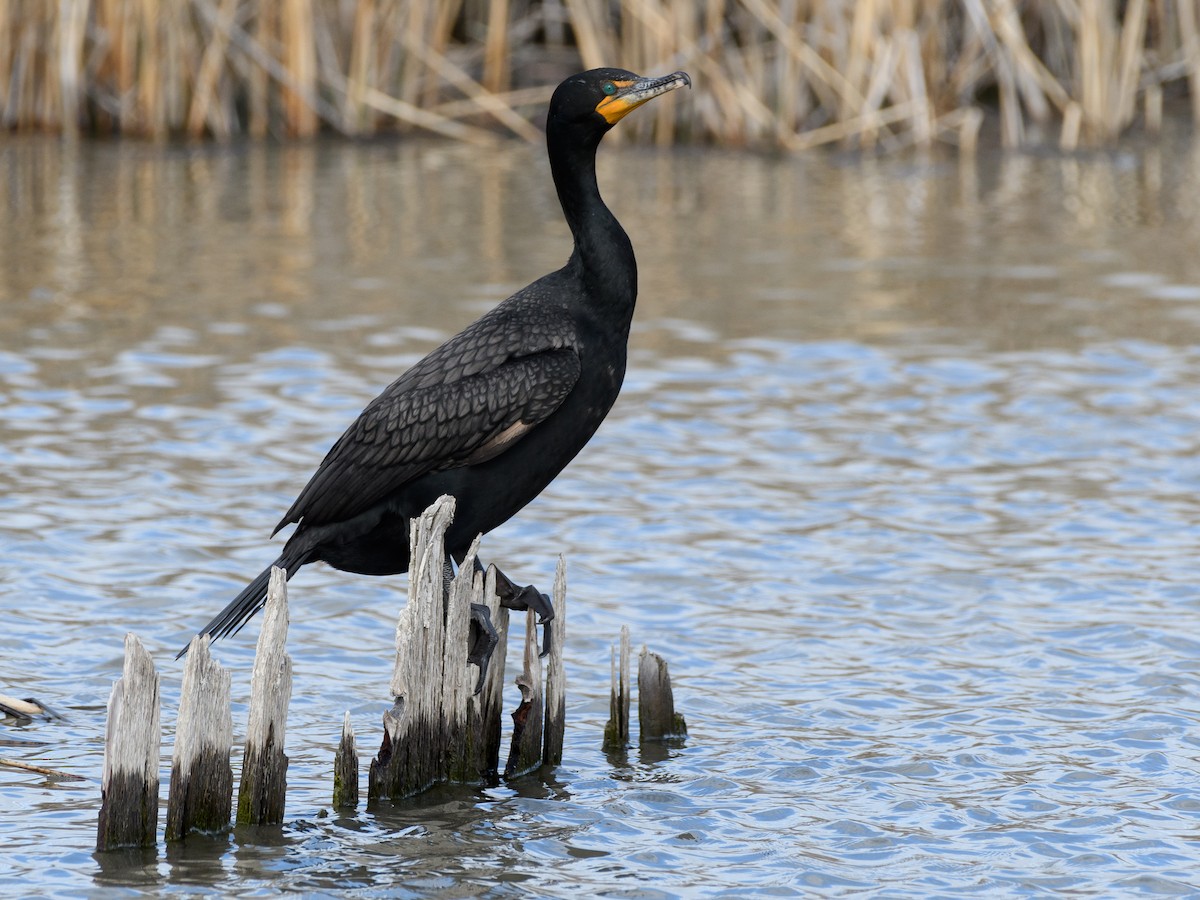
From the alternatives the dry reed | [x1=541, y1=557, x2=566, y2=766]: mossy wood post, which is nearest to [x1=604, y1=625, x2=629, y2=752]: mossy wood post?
[x1=541, y1=557, x2=566, y2=766]: mossy wood post

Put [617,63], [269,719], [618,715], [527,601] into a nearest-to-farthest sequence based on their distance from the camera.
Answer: [269,719], [527,601], [618,715], [617,63]

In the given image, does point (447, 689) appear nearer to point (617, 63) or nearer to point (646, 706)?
point (646, 706)

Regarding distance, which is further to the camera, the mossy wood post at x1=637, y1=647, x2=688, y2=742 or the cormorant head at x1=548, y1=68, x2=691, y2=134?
the mossy wood post at x1=637, y1=647, x2=688, y2=742

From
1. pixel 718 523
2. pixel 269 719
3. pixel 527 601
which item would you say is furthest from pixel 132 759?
pixel 718 523

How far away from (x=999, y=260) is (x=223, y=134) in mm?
7964

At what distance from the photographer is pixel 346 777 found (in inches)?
201

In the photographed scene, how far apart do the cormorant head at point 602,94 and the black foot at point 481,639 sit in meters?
1.58

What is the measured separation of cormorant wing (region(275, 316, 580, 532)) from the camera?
17.2 feet

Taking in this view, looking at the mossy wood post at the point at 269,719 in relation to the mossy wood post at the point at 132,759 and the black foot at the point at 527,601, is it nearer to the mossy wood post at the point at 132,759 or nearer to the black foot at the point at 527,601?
the mossy wood post at the point at 132,759

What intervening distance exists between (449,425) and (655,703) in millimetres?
1197

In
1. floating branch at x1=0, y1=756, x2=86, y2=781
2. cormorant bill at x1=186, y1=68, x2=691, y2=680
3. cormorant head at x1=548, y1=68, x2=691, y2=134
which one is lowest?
floating branch at x1=0, y1=756, x2=86, y2=781

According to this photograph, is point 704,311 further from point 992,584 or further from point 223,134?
point 223,134

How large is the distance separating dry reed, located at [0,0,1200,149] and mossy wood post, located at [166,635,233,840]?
42.0 feet

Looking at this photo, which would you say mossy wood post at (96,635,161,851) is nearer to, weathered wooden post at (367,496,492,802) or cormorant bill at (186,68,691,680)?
cormorant bill at (186,68,691,680)
